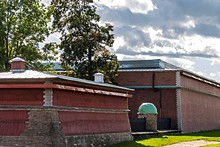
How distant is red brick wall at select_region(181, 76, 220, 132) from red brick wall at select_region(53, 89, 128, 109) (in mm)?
14921

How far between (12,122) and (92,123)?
4979mm

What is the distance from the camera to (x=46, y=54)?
46906mm

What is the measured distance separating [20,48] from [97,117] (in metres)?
21.4

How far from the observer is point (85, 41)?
143 feet

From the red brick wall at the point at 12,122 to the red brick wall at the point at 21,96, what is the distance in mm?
452

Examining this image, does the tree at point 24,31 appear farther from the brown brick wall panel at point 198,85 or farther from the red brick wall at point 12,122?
the red brick wall at point 12,122

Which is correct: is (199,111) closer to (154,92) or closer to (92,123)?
(154,92)

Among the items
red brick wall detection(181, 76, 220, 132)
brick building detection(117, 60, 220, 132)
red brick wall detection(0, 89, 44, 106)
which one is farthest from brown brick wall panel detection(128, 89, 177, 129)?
red brick wall detection(0, 89, 44, 106)

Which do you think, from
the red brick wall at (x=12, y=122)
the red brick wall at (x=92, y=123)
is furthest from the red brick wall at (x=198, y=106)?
the red brick wall at (x=12, y=122)

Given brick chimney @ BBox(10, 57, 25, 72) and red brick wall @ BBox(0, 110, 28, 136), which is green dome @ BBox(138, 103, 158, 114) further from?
red brick wall @ BBox(0, 110, 28, 136)

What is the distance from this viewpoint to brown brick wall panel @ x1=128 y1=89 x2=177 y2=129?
141 ft

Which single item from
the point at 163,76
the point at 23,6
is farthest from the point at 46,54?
the point at 163,76

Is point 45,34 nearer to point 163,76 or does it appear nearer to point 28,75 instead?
point 163,76

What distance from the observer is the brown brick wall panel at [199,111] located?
146ft
